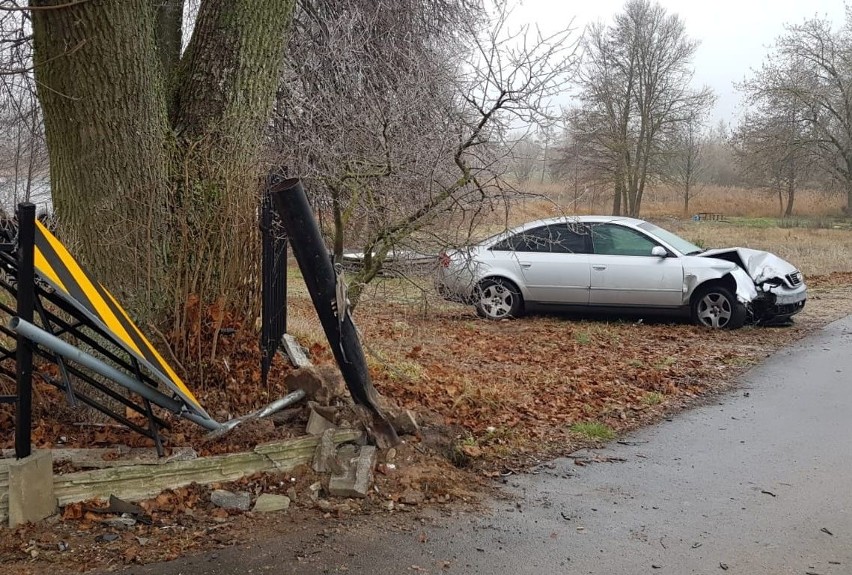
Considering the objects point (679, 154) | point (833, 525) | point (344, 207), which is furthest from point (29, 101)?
point (679, 154)

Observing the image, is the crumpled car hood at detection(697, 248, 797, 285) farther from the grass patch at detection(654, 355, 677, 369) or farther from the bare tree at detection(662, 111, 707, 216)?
the bare tree at detection(662, 111, 707, 216)

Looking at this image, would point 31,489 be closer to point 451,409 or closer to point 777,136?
point 451,409

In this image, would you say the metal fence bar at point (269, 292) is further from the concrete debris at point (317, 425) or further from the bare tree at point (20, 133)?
the bare tree at point (20, 133)

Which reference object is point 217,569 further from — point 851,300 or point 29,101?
point 851,300

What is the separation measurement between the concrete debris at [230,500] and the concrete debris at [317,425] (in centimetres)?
75

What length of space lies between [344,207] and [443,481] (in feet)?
14.6

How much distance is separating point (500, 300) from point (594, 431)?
5.90m

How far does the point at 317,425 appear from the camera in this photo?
191 inches

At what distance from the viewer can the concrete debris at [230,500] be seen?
4121 mm

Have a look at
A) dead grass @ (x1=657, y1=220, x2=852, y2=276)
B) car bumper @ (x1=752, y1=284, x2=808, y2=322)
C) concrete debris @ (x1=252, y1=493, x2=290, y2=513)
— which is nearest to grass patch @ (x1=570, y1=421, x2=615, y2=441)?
concrete debris @ (x1=252, y1=493, x2=290, y2=513)

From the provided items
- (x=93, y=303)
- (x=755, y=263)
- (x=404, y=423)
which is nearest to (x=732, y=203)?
(x=755, y=263)

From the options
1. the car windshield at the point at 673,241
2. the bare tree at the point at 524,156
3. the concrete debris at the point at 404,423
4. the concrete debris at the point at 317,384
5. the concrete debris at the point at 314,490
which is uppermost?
the bare tree at the point at 524,156

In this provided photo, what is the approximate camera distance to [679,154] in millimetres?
42344

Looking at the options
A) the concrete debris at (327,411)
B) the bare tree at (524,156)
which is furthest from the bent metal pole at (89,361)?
the bare tree at (524,156)
